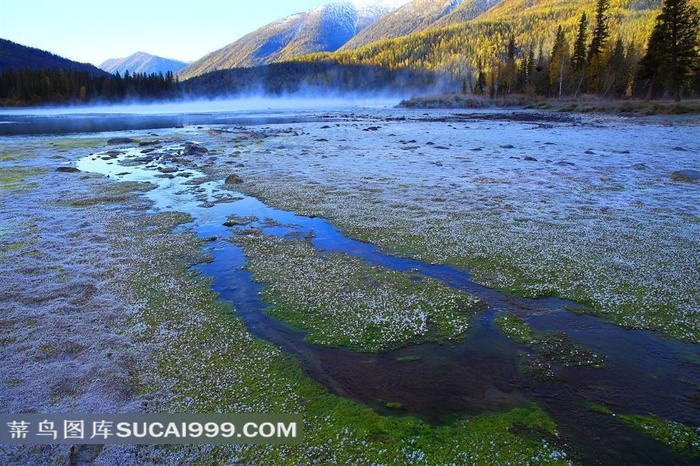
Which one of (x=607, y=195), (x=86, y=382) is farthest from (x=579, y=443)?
(x=607, y=195)

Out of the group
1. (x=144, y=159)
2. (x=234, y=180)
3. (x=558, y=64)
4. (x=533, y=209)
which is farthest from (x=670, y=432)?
(x=558, y=64)

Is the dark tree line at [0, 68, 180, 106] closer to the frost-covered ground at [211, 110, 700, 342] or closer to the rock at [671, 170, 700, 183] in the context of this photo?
the frost-covered ground at [211, 110, 700, 342]

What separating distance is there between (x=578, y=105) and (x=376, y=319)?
281 feet

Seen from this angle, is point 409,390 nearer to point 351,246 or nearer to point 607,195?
point 351,246

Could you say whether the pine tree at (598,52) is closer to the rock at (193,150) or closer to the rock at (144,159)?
the rock at (193,150)

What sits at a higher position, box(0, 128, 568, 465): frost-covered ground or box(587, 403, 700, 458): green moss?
box(0, 128, 568, 465): frost-covered ground

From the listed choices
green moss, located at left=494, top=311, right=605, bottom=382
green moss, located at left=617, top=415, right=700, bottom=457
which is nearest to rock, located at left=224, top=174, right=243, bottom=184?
green moss, located at left=494, top=311, right=605, bottom=382

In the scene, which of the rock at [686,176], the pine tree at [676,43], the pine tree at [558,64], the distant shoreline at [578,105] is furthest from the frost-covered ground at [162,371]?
the pine tree at [558,64]

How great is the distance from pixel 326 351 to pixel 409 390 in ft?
5.37

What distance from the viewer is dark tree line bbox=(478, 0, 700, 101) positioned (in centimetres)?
6284

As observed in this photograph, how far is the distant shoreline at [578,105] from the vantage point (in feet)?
184

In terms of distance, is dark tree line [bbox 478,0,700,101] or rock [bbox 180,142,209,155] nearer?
rock [bbox 180,142,209,155]

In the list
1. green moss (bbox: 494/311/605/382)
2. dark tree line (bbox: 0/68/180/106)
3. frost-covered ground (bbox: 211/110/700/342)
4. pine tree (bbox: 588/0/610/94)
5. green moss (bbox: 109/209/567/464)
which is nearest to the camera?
green moss (bbox: 109/209/567/464)

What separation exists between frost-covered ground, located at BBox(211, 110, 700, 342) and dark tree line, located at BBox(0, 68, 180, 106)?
162 meters
